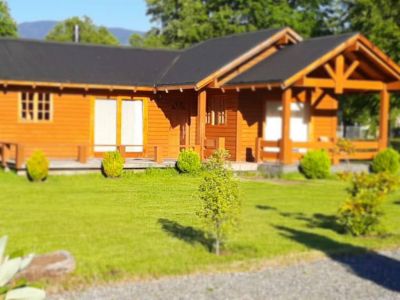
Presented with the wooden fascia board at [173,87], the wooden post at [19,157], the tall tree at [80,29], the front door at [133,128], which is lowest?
the wooden post at [19,157]

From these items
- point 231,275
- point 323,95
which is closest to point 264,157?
point 323,95

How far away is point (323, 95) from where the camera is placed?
165 inches

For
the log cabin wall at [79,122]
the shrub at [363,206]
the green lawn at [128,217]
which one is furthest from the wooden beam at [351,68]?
the shrub at [363,206]

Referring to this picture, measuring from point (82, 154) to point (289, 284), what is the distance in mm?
7088

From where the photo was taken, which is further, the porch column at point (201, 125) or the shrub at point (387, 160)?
the shrub at point (387, 160)

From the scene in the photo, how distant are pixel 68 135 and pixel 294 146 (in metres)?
1.15

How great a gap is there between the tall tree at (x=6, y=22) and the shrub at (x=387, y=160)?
4029mm

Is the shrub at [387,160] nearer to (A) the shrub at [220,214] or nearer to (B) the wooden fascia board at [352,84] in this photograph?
(A) the shrub at [220,214]

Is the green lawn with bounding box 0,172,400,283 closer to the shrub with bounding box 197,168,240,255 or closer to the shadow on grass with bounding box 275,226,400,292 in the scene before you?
the shrub with bounding box 197,168,240,255

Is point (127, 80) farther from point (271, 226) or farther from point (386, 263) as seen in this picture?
point (386, 263)

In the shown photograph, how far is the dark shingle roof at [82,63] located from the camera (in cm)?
250

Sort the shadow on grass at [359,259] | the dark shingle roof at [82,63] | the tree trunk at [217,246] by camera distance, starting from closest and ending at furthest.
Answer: the dark shingle roof at [82,63]
the tree trunk at [217,246]
the shadow on grass at [359,259]

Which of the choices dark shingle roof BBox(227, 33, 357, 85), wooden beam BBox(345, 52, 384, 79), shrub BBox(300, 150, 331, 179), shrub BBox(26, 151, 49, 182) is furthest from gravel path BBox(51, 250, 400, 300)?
shrub BBox(26, 151, 49, 182)

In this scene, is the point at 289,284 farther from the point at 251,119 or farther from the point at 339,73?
the point at 251,119
